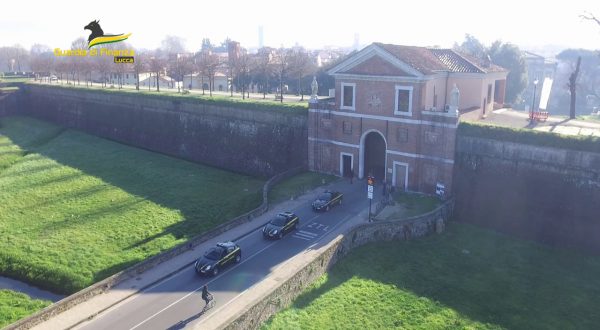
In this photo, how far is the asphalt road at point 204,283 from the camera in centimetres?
2172

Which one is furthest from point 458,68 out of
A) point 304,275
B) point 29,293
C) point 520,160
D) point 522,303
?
point 29,293

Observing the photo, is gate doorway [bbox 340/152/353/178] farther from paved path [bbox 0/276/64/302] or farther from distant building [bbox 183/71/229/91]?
distant building [bbox 183/71/229/91]

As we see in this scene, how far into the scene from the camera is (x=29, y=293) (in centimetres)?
2755

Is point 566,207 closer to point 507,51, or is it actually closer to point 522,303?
point 522,303

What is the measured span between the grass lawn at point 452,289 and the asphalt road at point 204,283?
2787 millimetres

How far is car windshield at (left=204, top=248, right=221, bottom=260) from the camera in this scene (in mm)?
25788

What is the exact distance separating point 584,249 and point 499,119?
15.4 metres

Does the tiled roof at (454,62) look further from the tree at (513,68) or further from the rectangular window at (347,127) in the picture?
the tree at (513,68)

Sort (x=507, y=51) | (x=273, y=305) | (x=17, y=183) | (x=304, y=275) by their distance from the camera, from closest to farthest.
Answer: (x=273, y=305), (x=304, y=275), (x=17, y=183), (x=507, y=51)

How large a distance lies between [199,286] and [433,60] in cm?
2741

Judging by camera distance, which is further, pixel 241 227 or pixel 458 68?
pixel 458 68

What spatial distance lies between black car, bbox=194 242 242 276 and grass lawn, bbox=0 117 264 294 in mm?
6340

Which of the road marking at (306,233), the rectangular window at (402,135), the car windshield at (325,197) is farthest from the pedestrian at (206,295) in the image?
the rectangular window at (402,135)

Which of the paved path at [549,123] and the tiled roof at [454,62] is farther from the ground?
the tiled roof at [454,62]
